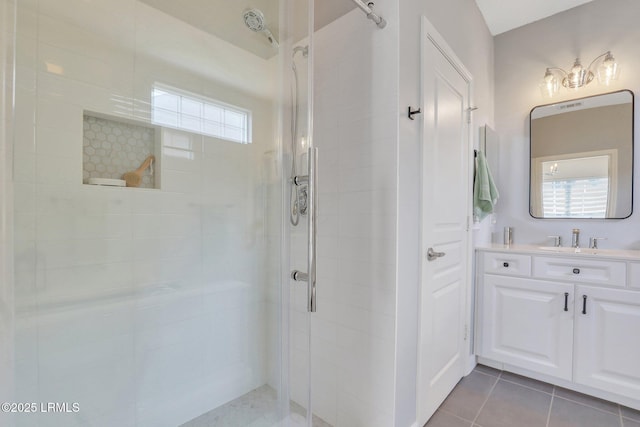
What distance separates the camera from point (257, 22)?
1.55 metres

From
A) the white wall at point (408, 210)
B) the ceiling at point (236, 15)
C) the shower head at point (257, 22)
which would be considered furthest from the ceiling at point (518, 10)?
the shower head at point (257, 22)

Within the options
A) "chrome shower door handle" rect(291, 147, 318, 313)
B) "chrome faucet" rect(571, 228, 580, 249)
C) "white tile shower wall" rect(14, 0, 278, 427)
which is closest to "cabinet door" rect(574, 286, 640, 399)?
"chrome faucet" rect(571, 228, 580, 249)

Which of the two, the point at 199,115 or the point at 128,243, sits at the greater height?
the point at 199,115

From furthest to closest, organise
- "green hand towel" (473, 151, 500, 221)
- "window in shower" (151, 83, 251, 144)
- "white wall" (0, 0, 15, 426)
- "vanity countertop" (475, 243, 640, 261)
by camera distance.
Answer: "green hand towel" (473, 151, 500, 221), "vanity countertop" (475, 243, 640, 261), "window in shower" (151, 83, 251, 144), "white wall" (0, 0, 15, 426)

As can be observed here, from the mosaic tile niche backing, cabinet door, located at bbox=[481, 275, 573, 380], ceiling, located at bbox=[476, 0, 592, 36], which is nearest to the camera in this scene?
the mosaic tile niche backing

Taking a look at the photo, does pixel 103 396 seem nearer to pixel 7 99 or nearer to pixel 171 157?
pixel 171 157

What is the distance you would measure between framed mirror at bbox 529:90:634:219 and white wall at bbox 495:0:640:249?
56mm

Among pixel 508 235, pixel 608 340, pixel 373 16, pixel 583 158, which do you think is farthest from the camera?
pixel 508 235

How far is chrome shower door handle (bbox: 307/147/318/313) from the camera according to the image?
1.14m

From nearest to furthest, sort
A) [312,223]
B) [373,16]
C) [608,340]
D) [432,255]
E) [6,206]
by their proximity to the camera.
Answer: [6,206] < [312,223] < [373,16] < [432,255] < [608,340]

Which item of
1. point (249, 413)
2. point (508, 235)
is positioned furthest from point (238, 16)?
point (508, 235)

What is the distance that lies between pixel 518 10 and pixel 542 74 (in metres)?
0.55

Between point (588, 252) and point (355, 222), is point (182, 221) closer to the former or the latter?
point (355, 222)

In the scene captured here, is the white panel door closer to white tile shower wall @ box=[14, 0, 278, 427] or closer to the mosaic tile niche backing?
white tile shower wall @ box=[14, 0, 278, 427]
